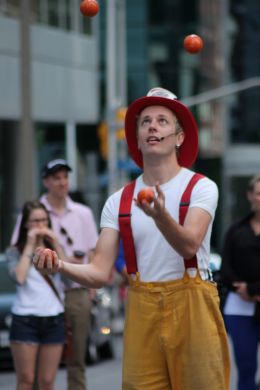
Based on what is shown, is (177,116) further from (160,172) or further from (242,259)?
(242,259)

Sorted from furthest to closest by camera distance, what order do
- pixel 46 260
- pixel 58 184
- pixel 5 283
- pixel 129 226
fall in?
pixel 5 283
pixel 58 184
pixel 129 226
pixel 46 260

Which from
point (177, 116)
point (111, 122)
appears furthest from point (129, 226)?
point (111, 122)

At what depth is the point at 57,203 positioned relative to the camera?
887 cm

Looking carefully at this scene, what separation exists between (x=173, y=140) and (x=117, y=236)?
1.63ft

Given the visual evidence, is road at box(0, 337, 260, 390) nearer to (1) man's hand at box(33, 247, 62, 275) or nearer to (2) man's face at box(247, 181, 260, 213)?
(2) man's face at box(247, 181, 260, 213)

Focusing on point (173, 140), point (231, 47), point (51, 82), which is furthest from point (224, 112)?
point (173, 140)

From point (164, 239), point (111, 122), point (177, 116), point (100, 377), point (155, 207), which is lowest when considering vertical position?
point (100, 377)

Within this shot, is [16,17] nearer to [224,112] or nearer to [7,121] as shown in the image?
[7,121]

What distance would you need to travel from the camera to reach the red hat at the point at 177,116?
205 inches

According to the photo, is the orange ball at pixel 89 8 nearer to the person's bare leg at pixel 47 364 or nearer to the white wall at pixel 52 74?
the person's bare leg at pixel 47 364

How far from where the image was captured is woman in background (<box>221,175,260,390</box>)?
8164mm

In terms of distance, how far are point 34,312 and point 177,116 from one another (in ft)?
10.2

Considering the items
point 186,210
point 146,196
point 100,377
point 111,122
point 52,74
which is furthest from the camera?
point 52,74

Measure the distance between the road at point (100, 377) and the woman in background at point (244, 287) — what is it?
235 centimetres
